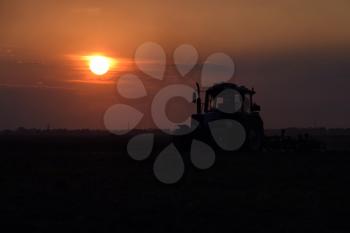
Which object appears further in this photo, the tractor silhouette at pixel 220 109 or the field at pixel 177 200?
the tractor silhouette at pixel 220 109

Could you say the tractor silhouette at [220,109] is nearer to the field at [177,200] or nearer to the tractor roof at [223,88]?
the tractor roof at [223,88]

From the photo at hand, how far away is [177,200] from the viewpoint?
15.4 m

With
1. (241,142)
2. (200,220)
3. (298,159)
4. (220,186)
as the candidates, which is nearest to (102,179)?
(220,186)

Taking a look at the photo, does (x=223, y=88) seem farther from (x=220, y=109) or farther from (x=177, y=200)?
(x=177, y=200)

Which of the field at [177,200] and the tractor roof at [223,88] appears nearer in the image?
the field at [177,200]

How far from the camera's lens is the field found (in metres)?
12.5

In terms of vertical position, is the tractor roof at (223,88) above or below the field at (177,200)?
above

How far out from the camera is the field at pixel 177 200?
1245 centimetres

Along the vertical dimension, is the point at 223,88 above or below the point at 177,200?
above

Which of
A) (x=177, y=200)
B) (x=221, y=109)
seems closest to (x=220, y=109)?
(x=221, y=109)

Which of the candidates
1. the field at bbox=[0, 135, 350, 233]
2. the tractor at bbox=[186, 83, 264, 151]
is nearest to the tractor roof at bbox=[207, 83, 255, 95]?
the tractor at bbox=[186, 83, 264, 151]

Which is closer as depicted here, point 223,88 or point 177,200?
point 177,200

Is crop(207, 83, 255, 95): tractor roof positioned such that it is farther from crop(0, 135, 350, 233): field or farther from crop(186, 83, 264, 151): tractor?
crop(0, 135, 350, 233): field

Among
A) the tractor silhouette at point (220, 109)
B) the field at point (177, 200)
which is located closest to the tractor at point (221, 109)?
the tractor silhouette at point (220, 109)
